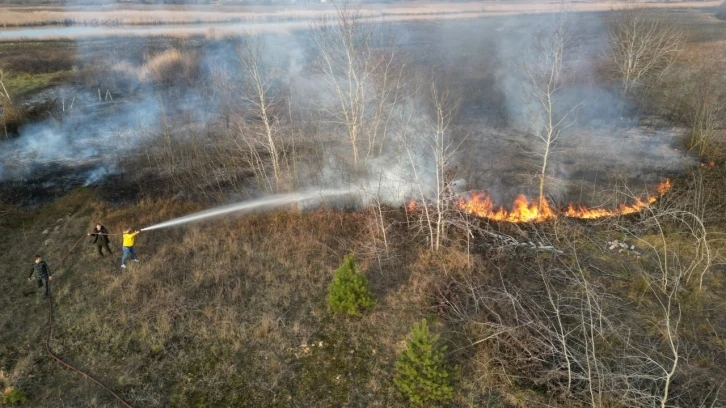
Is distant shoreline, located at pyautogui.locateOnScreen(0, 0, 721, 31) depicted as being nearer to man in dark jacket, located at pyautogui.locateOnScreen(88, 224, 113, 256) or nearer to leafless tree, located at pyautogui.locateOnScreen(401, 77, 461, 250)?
leafless tree, located at pyautogui.locateOnScreen(401, 77, 461, 250)

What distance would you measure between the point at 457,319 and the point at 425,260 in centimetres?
263

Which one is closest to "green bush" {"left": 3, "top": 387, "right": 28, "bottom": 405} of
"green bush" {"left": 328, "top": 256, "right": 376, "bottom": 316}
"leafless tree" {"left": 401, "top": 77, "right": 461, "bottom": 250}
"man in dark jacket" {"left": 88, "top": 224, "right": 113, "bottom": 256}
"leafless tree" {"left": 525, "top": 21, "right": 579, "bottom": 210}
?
"man in dark jacket" {"left": 88, "top": 224, "right": 113, "bottom": 256}

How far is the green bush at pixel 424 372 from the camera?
8.19 meters

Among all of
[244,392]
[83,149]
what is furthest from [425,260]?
[83,149]

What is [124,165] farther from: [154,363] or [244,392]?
[244,392]

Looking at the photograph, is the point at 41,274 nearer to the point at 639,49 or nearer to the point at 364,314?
the point at 364,314

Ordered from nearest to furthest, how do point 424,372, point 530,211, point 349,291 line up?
1. point 424,372
2. point 349,291
3. point 530,211

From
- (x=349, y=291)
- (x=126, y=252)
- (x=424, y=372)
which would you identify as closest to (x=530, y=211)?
(x=349, y=291)

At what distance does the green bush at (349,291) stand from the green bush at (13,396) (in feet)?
22.4

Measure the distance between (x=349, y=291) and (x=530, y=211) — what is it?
8.19 metres

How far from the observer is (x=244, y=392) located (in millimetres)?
9320

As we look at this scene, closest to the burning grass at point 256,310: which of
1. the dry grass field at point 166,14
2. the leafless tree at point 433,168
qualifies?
the leafless tree at point 433,168

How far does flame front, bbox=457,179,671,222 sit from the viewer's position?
50.1ft

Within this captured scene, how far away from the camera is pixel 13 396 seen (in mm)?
8883
